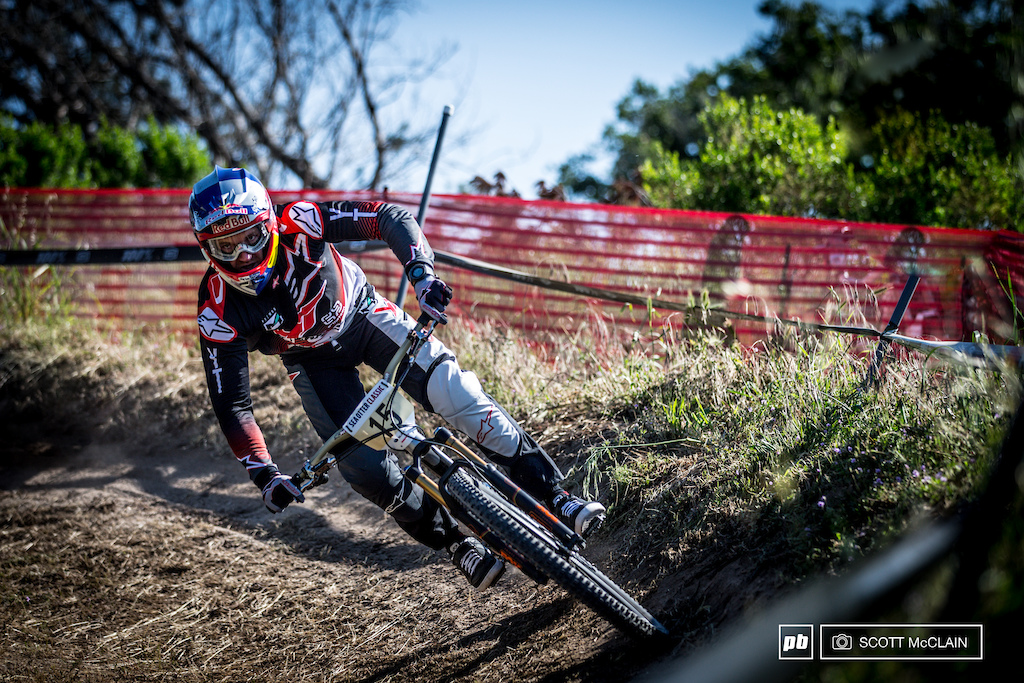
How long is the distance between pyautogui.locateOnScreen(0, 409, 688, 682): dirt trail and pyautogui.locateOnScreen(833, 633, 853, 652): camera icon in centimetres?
88

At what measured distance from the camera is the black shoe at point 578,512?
2.91m

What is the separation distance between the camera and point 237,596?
4012 millimetres

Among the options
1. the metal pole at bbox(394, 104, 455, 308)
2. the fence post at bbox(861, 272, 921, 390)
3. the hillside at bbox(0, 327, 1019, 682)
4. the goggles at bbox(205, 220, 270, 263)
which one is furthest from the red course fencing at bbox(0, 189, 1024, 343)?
the goggles at bbox(205, 220, 270, 263)

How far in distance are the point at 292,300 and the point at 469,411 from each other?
1.06m

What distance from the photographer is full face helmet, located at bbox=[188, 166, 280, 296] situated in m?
3.12

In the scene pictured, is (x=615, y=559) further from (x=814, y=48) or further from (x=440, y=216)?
(x=814, y=48)

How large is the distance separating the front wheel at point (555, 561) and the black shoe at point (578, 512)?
0.87ft

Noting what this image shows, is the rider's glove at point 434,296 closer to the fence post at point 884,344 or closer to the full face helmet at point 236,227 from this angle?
the full face helmet at point 236,227

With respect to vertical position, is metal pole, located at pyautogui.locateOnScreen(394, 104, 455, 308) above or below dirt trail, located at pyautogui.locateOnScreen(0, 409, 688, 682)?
above

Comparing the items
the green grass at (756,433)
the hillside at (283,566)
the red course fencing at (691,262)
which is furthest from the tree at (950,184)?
the hillside at (283,566)

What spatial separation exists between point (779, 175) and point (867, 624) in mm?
6642

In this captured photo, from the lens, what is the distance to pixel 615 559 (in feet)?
10.8

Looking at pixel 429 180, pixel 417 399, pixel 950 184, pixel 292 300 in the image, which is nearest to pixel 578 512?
pixel 417 399
